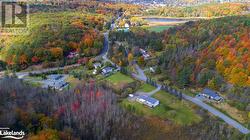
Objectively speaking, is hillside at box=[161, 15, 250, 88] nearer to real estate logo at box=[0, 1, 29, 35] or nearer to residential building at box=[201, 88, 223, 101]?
residential building at box=[201, 88, 223, 101]

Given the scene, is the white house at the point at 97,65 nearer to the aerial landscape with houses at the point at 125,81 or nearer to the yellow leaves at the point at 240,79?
the aerial landscape with houses at the point at 125,81

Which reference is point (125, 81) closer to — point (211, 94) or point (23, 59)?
point (211, 94)

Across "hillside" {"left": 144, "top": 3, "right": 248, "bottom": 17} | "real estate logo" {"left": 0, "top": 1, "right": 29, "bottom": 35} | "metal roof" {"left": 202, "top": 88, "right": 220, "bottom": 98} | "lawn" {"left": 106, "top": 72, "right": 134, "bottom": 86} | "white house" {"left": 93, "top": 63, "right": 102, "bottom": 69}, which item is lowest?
"metal roof" {"left": 202, "top": 88, "right": 220, "bottom": 98}

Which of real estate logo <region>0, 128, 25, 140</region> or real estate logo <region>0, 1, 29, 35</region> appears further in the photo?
real estate logo <region>0, 1, 29, 35</region>

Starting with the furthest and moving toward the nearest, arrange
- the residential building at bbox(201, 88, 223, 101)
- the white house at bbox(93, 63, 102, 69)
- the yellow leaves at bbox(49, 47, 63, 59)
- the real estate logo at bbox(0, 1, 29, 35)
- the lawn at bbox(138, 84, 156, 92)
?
the real estate logo at bbox(0, 1, 29, 35) → the yellow leaves at bbox(49, 47, 63, 59) → the white house at bbox(93, 63, 102, 69) → the lawn at bbox(138, 84, 156, 92) → the residential building at bbox(201, 88, 223, 101)

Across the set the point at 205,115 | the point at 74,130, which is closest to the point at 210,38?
the point at 205,115

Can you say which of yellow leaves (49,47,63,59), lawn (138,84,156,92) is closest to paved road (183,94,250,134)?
lawn (138,84,156,92)

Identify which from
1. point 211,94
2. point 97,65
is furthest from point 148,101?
point 97,65
